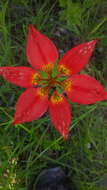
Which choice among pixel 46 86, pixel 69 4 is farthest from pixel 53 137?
pixel 69 4

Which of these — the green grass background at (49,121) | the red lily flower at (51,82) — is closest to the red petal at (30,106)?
the red lily flower at (51,82)

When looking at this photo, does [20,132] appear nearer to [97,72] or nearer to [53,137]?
[53,137]

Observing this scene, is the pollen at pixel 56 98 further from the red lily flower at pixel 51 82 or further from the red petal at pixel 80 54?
the red petal at pixel 80 54

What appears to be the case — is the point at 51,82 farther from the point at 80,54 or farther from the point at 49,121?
the point at 49,121

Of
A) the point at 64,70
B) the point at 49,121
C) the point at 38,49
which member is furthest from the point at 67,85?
the point at 49,121

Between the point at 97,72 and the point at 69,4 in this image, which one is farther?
the point at 97,72

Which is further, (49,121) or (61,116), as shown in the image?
(49,121)

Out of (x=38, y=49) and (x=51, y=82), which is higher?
(x=38, y=49)
